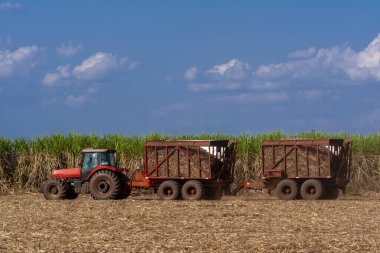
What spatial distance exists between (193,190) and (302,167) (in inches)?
174

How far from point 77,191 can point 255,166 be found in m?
10.5

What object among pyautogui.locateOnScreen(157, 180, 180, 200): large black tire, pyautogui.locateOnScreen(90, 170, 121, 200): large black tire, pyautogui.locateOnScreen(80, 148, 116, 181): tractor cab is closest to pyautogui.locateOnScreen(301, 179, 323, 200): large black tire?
pyautogui.locateOnScreen(157, 180, 180, 200): large black tire

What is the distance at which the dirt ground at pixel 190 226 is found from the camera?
674 inches

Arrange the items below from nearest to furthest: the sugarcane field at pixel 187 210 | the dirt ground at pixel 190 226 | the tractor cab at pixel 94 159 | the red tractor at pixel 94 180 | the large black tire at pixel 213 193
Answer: the dirt ground at pixel 190 226
the sugarcane field at pixel 187 210
the red tractor at pixel 94 180
the tractor cab at pixel 94 159
the large black tire at pixel 213 193

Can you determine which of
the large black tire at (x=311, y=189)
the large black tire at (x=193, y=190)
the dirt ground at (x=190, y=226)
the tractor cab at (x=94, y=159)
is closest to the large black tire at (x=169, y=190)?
the large black tire at (x=193, y=190)

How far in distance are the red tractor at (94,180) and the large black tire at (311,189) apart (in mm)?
6925

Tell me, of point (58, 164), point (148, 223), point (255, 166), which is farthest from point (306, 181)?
point (58, 164)

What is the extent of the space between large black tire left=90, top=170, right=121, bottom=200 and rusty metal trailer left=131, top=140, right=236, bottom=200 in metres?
1.78

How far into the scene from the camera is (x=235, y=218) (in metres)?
23.3

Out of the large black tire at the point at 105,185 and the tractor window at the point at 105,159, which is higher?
the tractor window at the point at 105,159

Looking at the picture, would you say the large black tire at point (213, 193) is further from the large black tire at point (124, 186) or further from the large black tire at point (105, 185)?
the large black tire at point (105, 185)

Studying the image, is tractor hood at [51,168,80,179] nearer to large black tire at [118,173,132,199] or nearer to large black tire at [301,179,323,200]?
large black tire at [118,173,132,199]

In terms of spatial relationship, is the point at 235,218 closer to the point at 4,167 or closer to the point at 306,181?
the point at 306,181

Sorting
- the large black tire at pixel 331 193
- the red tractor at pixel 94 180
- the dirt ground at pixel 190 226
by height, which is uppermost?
the red tractor at pixel 94 180
